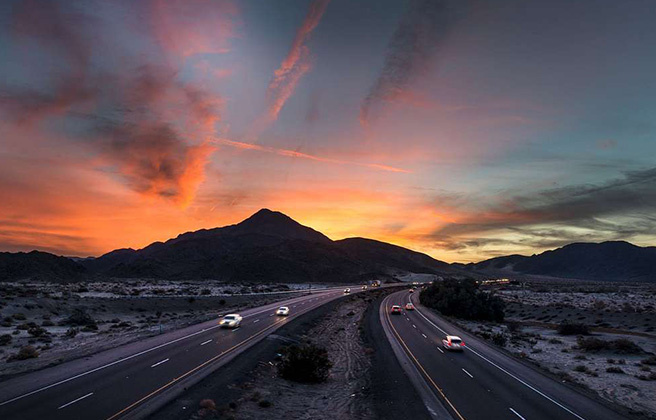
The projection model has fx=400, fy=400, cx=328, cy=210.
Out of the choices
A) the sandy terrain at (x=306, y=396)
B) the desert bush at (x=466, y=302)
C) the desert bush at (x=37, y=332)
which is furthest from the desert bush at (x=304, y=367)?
the desert bush at (x=466, y=302)

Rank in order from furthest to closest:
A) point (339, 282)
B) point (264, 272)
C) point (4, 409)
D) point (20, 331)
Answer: point (339, 282), point (264, 272), point (20, 331), point (4, 409)

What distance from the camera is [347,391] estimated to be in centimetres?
2288

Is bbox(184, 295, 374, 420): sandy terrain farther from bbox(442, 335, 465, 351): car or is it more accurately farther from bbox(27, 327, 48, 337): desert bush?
bbox(27, 327, 48, 337): desert bush

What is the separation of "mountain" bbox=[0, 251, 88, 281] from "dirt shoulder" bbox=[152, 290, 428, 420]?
12284 cm

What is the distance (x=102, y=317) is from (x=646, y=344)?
2459 inches

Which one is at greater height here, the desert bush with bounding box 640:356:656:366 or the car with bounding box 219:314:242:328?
the car with bounding box 219:314:242:328

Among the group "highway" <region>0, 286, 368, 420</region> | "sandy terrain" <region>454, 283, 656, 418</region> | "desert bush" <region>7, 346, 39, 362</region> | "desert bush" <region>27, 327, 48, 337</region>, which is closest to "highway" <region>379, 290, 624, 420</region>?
"sandy terrain" <region>454, 283, 656, 418</region>

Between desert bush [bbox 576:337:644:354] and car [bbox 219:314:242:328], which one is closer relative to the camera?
desert bush [bbox 576:337:644:354]

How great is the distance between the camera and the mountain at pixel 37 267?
400 feet

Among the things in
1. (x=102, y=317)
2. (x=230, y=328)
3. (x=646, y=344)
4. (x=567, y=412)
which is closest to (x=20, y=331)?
(x=102, y=317)

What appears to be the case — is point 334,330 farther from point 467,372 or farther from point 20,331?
point 20,331

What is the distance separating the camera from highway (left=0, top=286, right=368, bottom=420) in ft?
52.1

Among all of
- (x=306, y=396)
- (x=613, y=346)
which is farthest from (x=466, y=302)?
(x=306, y=396)

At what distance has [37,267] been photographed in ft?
426
